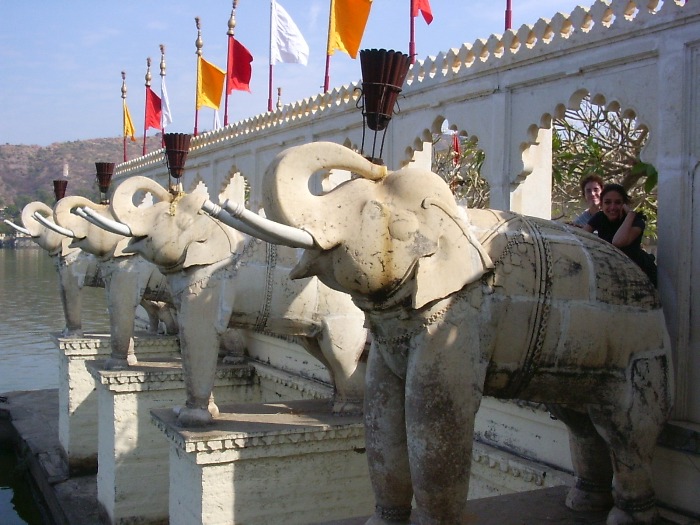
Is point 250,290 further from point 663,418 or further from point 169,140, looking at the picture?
point 663,418

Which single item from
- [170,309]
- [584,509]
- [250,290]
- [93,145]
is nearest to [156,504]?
[250,290]

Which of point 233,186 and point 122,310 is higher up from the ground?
point 233,186

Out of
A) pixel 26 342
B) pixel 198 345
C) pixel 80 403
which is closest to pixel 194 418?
pixel 198 345

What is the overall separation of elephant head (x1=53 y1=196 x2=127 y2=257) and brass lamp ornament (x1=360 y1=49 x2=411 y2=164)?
5.29m

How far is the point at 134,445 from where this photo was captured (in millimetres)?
8680

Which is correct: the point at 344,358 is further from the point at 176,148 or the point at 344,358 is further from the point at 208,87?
the point at 208,87

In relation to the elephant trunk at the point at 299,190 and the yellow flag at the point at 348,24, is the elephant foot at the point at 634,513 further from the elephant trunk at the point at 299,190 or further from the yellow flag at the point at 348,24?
the yellow flag at the point at 348,24

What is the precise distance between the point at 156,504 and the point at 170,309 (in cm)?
429

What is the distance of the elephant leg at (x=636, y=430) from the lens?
4148mm

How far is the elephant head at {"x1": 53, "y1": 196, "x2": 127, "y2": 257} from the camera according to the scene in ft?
31.7

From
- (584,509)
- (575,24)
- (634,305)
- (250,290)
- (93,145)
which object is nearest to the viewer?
(634,305)

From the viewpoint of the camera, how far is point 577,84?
5871mm

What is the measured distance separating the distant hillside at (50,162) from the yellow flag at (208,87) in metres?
100

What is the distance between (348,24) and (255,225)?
745cm
